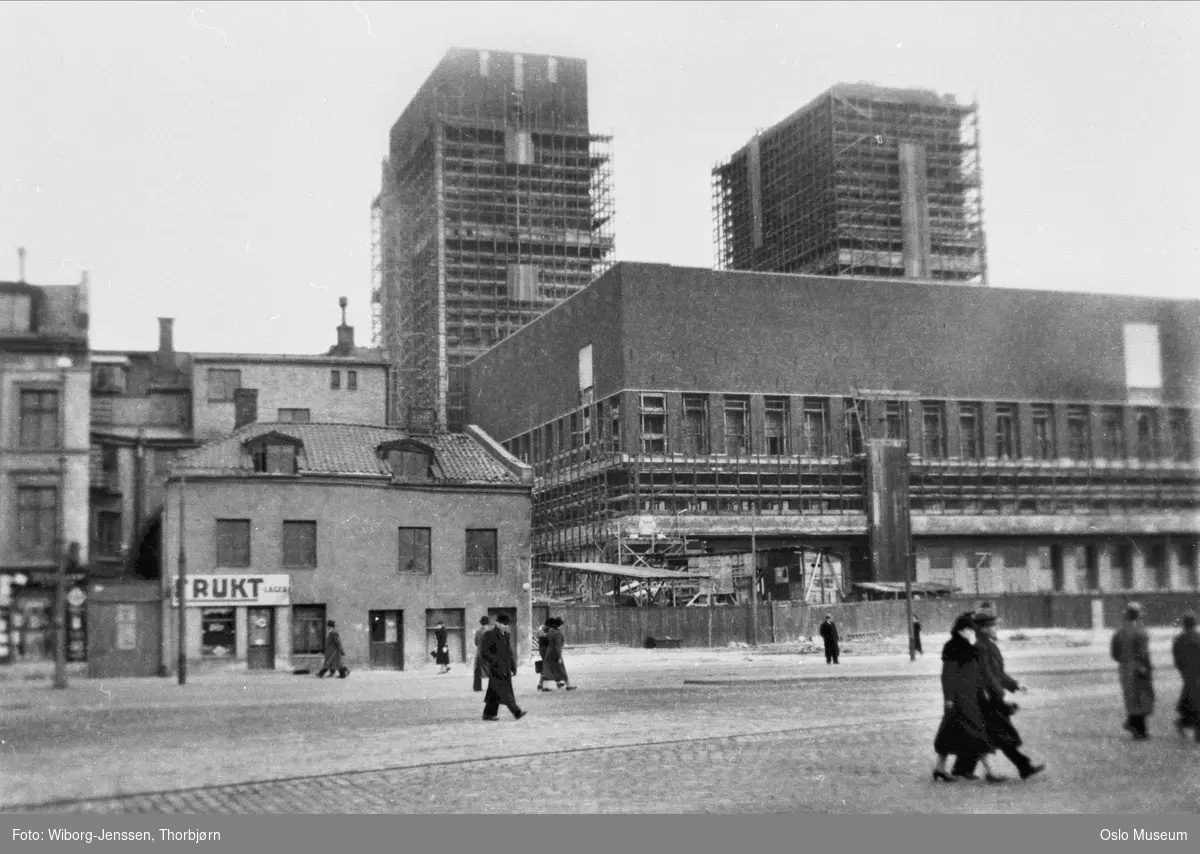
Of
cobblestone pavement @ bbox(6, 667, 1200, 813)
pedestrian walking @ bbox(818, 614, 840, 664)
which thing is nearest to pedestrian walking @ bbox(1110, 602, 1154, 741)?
cobblestone pavement @ bbox(6, 667, 1200, 813)

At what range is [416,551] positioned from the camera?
1661 inches

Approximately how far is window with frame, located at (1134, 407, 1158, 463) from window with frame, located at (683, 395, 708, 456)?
5547cm

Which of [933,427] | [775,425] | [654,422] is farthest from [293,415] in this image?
[933,427]

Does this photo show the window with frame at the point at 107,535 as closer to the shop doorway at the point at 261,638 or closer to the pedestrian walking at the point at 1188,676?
the shop doorway at the point at 261,638

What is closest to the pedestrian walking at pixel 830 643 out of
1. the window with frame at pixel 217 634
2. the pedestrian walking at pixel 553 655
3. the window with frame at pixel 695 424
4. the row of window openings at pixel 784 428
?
the pedestrian walking at pixel 553 655

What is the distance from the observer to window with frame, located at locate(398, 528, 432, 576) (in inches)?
1652

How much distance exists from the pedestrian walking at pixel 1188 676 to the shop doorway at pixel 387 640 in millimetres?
30381

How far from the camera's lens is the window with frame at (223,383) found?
35250 millimetres

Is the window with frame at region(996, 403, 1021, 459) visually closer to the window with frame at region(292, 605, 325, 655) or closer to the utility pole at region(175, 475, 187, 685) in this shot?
the window with frame at region(292, 605, 325, 655)

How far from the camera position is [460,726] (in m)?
19.9

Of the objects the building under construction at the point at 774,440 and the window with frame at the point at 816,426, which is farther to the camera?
the window with frame at the point at 816,426

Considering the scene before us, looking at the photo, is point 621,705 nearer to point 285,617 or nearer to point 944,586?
point 285,617

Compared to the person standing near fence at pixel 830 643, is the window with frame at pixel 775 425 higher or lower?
higher

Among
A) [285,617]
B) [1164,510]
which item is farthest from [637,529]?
[1164,510]
